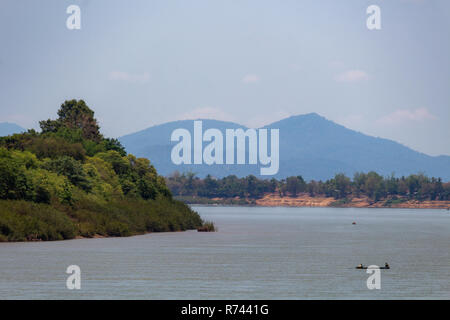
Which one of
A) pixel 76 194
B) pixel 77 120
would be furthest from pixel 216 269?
A: pixel 77 120

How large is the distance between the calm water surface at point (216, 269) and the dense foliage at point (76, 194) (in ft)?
8.88

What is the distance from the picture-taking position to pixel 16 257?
5588 cm

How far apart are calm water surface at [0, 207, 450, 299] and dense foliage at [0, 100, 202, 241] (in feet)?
8.88

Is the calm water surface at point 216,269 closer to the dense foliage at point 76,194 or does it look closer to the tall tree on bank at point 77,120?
the dense foliage at point 76,194

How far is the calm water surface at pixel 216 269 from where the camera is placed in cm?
4134

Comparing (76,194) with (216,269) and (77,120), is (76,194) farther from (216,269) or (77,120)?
(77,120)

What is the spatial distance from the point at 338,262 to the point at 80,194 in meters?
32.6

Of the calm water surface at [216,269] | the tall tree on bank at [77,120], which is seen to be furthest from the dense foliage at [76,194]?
the tall tree on bank at [77,120]

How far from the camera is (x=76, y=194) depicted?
8225 cm

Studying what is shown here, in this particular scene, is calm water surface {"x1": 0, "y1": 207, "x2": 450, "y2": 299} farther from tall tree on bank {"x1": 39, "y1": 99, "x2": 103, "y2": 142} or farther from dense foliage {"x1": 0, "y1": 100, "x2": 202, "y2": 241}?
tall tree on bank {"x1": 39, "y1": 99, "x2": 103, "y2": 142}

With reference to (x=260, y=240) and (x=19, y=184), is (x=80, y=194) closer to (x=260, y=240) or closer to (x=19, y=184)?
(x=19, y=184)

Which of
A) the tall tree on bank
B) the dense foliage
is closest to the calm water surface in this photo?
the dense foliage

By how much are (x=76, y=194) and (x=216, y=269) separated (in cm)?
3298
